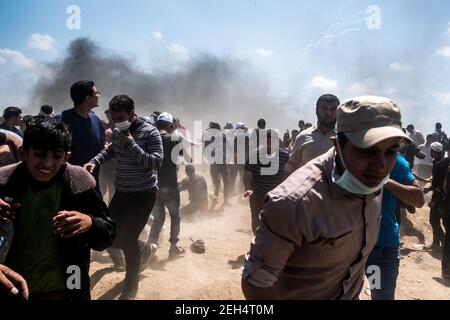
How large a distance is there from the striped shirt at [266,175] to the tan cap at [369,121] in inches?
153

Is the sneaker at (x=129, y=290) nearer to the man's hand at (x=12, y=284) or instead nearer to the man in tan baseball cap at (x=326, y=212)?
the man's hand at (x=12, y=284)

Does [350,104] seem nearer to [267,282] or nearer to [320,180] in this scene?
[320,180]

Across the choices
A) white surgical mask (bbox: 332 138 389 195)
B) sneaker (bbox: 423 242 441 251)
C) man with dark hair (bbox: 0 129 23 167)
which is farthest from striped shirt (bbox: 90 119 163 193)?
sneaker (bbox: 423 242 441 251)

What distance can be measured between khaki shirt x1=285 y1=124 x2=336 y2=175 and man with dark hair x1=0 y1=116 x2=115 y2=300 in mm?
2333

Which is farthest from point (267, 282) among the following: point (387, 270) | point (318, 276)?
point (387, 270)

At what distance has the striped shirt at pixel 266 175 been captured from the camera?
542 cm

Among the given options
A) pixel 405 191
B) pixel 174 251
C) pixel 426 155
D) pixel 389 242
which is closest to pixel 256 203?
pixel 174 251

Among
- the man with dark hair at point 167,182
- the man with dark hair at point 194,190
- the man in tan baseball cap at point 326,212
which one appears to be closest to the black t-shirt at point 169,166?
the man with dark hair at point 167,182

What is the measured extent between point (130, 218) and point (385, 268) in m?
2.56

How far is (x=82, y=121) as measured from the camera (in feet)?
13.2

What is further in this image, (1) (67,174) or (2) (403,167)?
(2) (403,167)
